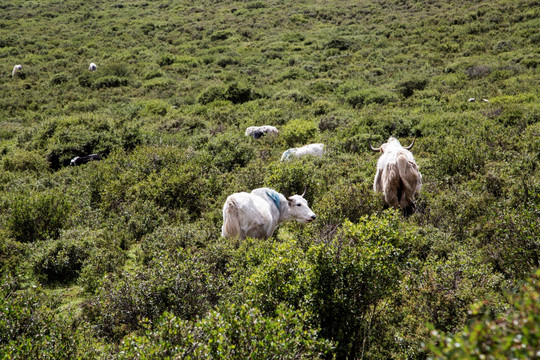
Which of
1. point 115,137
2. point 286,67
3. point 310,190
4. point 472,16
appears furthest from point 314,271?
point 472,16

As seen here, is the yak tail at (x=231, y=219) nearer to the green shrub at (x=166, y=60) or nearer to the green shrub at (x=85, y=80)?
the green shrub at (x=85, y=80)

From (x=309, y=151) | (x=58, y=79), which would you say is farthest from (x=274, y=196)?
(x=58, y=79)

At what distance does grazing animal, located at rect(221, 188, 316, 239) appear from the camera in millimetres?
7023

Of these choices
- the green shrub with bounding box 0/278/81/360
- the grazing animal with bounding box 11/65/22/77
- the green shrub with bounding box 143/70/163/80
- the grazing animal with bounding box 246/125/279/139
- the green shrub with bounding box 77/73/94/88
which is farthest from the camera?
the green shrub with bounding box 143/70/163/80

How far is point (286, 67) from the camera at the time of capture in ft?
102

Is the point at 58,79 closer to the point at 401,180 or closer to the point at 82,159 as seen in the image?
the point at 82,159

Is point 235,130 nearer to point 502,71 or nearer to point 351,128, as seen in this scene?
point 351,128

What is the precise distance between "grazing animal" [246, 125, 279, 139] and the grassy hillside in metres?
0.84

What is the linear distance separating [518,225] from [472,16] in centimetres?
3575

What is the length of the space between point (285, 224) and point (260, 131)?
8.59 m

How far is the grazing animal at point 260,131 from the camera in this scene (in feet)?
54.0

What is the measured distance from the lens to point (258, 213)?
23.7 feet

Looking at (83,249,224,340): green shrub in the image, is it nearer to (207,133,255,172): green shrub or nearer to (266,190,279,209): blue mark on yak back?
(266,190,279,209): blue mark on yak back

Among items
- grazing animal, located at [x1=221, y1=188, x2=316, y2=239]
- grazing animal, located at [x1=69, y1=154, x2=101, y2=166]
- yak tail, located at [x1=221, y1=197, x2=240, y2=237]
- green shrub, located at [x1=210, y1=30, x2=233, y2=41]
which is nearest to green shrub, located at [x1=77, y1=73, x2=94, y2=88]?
green shrub, located at [x1=210, y1=30, x2=233, y2=41]
